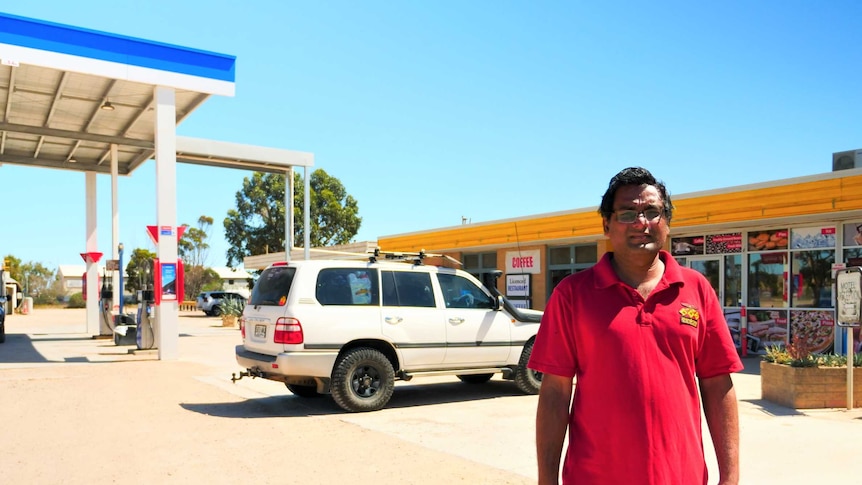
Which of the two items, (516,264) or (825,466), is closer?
(825,466)

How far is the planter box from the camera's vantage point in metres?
9.30

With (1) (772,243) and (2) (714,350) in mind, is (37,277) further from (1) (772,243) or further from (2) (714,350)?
(2) (714,350)

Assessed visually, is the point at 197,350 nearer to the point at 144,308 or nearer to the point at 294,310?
the point at 144,308

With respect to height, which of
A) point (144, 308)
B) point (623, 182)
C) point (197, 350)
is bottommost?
point (197, 350)

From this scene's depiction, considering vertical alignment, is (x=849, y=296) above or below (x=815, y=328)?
above

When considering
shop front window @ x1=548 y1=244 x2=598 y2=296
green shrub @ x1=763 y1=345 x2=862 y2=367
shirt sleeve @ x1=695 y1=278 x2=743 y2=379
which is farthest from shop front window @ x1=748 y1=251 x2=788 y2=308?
shirt sleeve @ x1=695 y1=278 x2=743 y2=379

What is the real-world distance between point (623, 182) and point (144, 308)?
15398 mm

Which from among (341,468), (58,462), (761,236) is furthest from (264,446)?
(761,236)

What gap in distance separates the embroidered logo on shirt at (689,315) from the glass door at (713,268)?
1514 centimetres

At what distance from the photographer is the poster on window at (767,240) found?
15688 mm

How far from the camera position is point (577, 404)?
270cm

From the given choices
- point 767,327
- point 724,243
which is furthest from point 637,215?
point 724,243

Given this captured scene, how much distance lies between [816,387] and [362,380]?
5.85 metres

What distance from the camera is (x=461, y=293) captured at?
10.3 m
